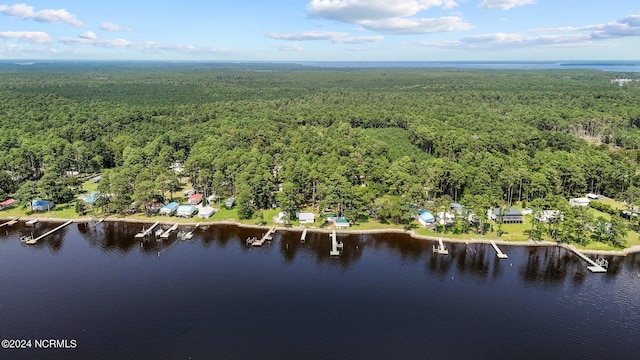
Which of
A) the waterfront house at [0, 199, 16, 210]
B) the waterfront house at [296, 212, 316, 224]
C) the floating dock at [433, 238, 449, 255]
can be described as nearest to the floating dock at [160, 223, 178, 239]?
the waterfront house at [296, 212, 316, 224]

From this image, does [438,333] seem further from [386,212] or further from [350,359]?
[386,212]

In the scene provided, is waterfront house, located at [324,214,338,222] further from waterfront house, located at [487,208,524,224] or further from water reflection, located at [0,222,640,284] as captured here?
waterfront house, located at [487,208,524,224]

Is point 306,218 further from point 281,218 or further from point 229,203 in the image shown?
point 229,203

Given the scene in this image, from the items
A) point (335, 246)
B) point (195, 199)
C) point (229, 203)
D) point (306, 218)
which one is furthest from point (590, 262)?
point (195, 199)

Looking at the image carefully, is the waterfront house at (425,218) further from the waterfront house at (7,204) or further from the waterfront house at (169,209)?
the waterfront house at (7,204)

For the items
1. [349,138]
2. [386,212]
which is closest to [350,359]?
[386,212]

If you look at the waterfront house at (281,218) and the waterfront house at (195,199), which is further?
the waterfront house at (195,199)

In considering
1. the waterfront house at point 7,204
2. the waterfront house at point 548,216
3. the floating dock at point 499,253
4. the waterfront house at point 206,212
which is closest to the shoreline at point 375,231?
the floating dock at point 499,253
